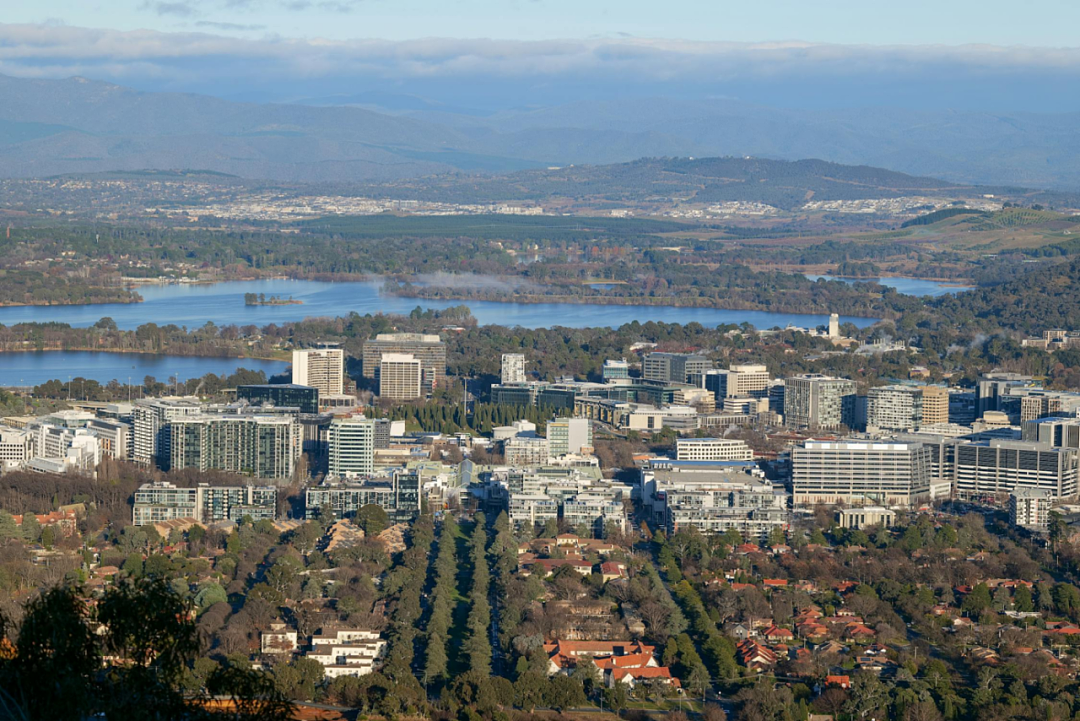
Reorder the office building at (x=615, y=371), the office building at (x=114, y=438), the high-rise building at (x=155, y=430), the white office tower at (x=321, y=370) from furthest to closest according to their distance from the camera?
the office building at (x=615, y=371), the white office tower at (x=321, y=370), the office building at (x=114, y=438), the high-rise building at (x=155, y=430)

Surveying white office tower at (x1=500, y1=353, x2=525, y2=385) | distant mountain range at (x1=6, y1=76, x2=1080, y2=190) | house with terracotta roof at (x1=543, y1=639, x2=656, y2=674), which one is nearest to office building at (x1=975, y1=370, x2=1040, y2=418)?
white office tower at (x1=500, y1=353, x2=525, y2=385)

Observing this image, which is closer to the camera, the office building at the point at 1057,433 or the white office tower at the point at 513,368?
the office building at the point at 1057,433

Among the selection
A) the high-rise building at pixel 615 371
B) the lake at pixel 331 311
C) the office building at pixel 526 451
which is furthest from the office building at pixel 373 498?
the lake at pixel 331 311

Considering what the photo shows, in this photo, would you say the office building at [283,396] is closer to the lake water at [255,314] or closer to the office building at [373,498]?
the office building at [373,498]

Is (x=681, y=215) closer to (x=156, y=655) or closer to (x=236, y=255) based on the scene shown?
(x=236, y=255)

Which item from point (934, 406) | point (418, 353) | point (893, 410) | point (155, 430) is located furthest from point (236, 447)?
point (934, 406)

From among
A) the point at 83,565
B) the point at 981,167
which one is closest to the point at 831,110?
the point at 981,167

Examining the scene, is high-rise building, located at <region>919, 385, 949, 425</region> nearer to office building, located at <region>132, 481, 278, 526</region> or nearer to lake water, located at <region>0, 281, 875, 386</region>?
office building, located at <region>132, 481, 278, 526</region>
